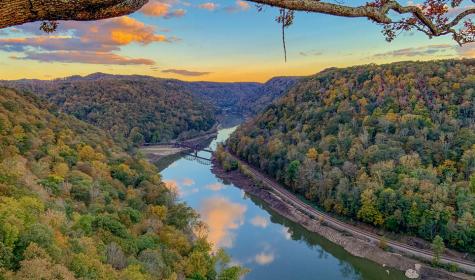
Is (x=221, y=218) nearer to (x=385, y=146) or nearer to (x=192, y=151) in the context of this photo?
(x=385, y=146)

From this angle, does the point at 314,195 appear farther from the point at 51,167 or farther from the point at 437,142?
the point at 51,167

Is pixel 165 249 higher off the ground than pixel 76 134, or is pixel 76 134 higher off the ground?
pixel 76 134

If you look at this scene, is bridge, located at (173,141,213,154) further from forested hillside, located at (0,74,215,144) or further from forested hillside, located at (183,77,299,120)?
forested hillside, located at (183,77,299,120)

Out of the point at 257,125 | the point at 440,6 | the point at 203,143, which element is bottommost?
the point at 203,143

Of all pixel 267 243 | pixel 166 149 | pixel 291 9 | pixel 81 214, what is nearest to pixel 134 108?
pixel 166 149

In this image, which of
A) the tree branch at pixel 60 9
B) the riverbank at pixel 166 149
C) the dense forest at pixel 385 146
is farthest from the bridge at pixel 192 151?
the tree branch at pixel 60 9

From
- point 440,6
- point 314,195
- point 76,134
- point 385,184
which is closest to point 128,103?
point 76,134
